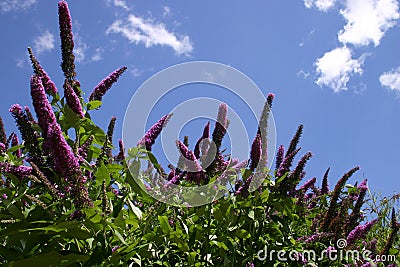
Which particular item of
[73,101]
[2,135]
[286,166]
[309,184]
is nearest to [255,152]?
[286,166]

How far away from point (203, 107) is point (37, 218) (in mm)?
1476

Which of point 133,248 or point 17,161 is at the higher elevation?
point 17,161

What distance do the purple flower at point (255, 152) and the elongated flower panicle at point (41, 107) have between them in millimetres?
1385

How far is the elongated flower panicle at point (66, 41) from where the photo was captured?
306 centimetres

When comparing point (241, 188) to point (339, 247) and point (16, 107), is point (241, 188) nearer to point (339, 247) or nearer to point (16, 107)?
point (339, 247)

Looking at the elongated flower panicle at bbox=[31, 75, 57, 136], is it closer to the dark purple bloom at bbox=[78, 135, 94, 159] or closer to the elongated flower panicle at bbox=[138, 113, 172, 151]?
the dark purple bloom at bbox=[78, 135, 94, 159]

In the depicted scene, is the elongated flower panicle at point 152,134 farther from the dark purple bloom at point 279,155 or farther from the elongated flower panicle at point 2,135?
the elongated flower panicle at point 2,135

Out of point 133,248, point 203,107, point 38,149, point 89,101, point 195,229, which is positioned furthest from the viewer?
point 203,107

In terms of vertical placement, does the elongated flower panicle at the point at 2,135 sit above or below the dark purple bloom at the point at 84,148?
above

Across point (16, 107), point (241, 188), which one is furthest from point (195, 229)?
point (16, 107)

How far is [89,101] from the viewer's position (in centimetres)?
309

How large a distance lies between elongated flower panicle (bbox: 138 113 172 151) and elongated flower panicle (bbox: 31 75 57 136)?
0.66 metres

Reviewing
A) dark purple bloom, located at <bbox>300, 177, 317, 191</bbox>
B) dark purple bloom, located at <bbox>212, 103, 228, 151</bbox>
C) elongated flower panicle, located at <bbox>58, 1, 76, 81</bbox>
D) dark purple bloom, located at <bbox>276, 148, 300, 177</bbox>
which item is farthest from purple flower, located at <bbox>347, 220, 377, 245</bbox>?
elongated flower panicle, located at <bbox>58, 1, 76, 81</bbox>
